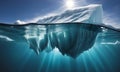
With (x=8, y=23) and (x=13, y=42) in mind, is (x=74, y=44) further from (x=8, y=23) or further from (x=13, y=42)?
(x=13, y=42)

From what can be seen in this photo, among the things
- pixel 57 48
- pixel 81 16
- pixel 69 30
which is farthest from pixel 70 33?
pixel 57 48

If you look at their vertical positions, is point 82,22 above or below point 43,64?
above

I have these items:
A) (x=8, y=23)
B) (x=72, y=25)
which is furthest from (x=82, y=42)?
(x=8, y=23)

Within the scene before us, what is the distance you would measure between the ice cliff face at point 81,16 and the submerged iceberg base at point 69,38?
313mm

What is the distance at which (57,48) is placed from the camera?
9812mm

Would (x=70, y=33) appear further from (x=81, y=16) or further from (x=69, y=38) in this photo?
(x=81, y=16)

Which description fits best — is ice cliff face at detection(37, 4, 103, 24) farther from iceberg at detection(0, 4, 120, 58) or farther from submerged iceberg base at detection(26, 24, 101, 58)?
submerged iceberg base at detection(26, 24, 101, 58)

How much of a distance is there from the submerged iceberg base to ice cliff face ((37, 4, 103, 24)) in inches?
12.3

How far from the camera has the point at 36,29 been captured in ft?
25.7

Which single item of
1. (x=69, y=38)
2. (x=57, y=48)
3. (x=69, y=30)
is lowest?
(x=57, y=48)

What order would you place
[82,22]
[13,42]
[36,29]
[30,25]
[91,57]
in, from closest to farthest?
[82,22] → [30,25] → [36,29] → [13,42] → [91,57]

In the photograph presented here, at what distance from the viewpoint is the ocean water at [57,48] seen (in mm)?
7094

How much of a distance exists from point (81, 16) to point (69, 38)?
1267 millimetres

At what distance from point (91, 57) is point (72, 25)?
235 inches
